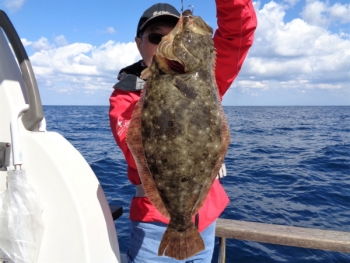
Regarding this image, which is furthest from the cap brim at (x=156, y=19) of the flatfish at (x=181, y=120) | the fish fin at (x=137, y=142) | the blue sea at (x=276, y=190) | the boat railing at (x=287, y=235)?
the blue sea at (x=276, y=190)

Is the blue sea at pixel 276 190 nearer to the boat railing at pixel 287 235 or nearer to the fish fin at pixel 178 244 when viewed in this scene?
the boat railing at pixel 287 235

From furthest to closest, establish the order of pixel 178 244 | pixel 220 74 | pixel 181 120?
1. pixel 220 74
2. pixel 178 244
3. pixel 181 120

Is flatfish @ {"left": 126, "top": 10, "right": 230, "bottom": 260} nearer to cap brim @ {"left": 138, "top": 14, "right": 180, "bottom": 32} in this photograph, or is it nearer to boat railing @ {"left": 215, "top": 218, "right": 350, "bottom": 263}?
cap brim @ {"left": 138, "top": 14, "right": 180, "bottom": 32}

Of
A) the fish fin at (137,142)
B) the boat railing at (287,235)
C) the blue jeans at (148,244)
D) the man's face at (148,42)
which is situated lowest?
the boat railing at (287,235)

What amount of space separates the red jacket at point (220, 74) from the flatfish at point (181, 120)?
0.92ft

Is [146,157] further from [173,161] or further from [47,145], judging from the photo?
[47,145]

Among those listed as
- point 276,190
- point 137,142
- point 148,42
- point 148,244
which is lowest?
point 276,190

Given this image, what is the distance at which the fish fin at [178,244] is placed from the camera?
6.81 feet

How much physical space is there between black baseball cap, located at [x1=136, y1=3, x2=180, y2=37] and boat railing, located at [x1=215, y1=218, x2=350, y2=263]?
98.1 inches

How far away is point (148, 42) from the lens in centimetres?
258

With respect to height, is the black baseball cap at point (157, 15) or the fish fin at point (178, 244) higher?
the black baseball cap at point (157, 15)

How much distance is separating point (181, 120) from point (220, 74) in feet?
2.67

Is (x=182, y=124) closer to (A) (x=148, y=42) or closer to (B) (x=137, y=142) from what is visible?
(B) (x=137, y=142)

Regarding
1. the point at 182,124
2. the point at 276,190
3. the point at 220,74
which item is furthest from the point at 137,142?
the point at 276,190
